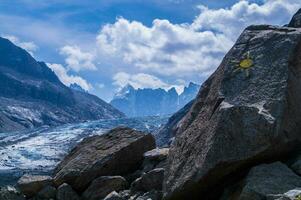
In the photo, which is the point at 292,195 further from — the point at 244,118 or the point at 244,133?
the point at 244,118

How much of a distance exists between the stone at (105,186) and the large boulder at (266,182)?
27.3 ft

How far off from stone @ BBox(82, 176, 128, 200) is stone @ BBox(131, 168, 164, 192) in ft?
6.19

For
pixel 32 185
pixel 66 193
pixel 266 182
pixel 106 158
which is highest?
pixel 106 158

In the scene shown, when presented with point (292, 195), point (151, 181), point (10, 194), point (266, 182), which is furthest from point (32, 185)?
point (292, 195)

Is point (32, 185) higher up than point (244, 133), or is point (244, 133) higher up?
point (244, 133)

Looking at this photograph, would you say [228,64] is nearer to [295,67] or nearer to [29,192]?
[295,67]

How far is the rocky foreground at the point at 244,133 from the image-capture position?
17.5 m

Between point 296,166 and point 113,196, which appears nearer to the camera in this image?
point 296,166

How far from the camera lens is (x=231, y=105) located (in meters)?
18.3

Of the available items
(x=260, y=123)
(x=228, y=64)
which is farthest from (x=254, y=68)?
(x=260, y=123)

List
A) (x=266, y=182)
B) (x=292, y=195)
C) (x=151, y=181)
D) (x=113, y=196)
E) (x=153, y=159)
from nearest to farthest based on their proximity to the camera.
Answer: (x=292, y=195) < (x=266, y=182) < (x=151, y=181) < (x=113, y=196) < (x=153, y=159)

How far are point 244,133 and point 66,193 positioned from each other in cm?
1250

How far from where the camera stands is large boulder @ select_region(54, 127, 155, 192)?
26.9 meters

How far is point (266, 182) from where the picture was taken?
1664 cm
